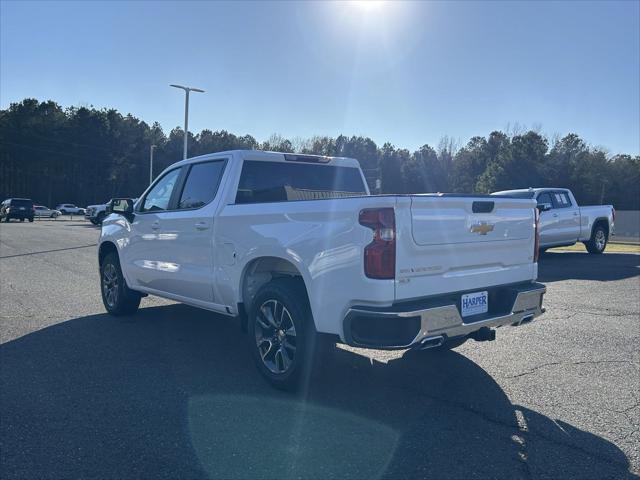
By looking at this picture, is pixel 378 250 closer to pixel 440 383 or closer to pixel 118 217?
pixel 440 383

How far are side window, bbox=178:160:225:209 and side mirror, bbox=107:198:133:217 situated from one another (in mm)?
1223

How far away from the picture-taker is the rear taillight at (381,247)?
3.68 metres

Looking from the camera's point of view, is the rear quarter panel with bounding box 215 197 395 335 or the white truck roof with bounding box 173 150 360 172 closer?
the rear quarter panel with bounding box 215 197 395 335

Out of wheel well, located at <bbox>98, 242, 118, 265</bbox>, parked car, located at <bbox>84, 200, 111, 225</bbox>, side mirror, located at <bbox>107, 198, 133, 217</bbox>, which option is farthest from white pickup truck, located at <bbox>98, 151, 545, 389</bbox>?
parked car, located at <bbox>84, 200, 111, 225</bbox>

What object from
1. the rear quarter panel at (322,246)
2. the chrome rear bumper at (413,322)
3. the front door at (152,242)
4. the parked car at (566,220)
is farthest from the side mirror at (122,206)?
the parked car at (566,220)

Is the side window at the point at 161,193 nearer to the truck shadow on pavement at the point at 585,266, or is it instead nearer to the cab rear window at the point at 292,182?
the cab rear window at the point at 292,182

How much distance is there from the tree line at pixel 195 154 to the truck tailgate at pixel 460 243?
183 ft

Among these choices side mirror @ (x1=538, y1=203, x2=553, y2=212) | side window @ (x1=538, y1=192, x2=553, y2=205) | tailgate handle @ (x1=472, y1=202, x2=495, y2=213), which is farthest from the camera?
side window @ (x1=538, y1=192, x2=553, y2=205)

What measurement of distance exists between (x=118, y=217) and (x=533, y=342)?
18.2 ft

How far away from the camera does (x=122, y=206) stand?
7.12m

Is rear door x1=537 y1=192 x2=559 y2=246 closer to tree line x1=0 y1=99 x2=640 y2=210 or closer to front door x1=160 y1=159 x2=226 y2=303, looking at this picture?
front door x1=160 y1=159 x2=226 y2=303

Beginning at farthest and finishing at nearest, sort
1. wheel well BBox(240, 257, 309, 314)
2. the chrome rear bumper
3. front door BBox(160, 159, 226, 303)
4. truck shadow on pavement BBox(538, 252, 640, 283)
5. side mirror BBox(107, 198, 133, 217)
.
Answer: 1. truck shadow on pavement BBox(538, 252, 640, 283)
2. side mirror BBox(107, 198, 133, 217)
3. front door BBox(160, 159, 226, 303)
4. wheel well BBox(240, 257, 309, 314)
5. the chrome rear bumper

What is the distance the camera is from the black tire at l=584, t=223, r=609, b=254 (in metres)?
16.2

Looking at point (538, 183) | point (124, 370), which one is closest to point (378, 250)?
point (124, 370)
